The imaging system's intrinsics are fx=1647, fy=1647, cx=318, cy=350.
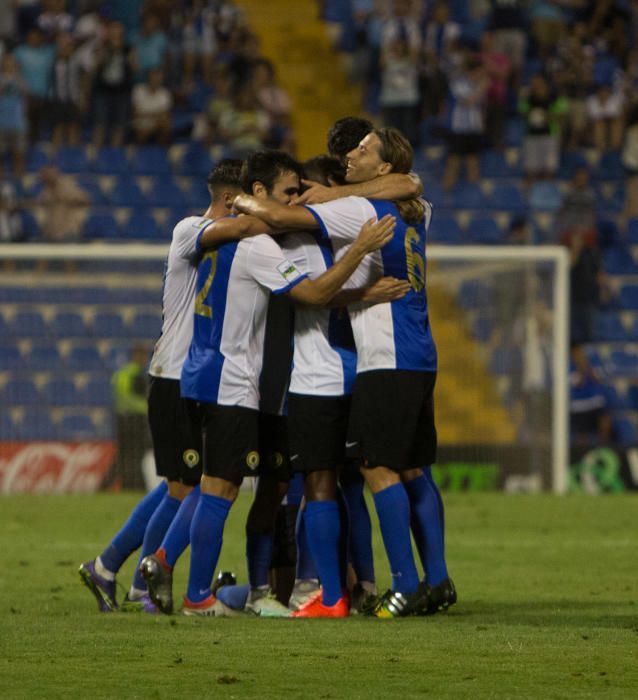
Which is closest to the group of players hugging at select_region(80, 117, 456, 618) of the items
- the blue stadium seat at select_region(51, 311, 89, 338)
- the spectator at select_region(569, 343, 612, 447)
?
the blue stadium seat at select_region(51, 311, 89, 338)

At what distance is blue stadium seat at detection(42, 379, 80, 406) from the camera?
15.2m

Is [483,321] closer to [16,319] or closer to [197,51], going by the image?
[16,319]

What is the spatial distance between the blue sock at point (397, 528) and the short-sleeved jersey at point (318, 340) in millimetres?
493

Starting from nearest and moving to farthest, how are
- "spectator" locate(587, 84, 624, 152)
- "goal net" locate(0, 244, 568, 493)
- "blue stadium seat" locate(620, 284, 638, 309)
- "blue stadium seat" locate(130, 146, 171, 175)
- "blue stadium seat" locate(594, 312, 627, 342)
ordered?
"goal net" locate(0, 244, 568, 493), "blue stadium seat" locate(594, 312, 627, 342), "blue stadium seat" locate(620, 284, 638, 309), "blue stadium seat" locate(130, 146, 171, 175), "spectator" locate(587, 84, 624, 152)

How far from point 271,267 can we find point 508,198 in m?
14.0

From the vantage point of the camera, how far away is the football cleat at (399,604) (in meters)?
7.04

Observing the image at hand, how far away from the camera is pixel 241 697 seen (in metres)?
4.99

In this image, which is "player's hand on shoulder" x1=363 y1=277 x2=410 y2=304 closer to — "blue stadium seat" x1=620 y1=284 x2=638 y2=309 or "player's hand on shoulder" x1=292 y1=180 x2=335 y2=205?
"player's hand on shoulder" x1=292 y1=180 x2=335 y2=205

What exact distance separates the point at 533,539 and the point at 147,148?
10165 millimetres

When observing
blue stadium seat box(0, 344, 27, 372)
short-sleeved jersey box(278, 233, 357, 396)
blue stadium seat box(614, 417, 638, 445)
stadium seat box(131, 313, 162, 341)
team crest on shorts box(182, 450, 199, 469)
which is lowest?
blue stadium seat box(614, 417, 638, 445)

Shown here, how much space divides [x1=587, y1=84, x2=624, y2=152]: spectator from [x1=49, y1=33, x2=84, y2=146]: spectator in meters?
6.54

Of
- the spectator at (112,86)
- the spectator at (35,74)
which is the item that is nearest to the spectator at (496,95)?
the spectator at (112,86)

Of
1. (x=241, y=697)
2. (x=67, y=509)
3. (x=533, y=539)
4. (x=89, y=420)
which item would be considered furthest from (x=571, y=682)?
(x=89, y=420)

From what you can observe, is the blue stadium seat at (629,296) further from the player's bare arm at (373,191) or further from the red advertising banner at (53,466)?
the player's bare arm at (373,191)
